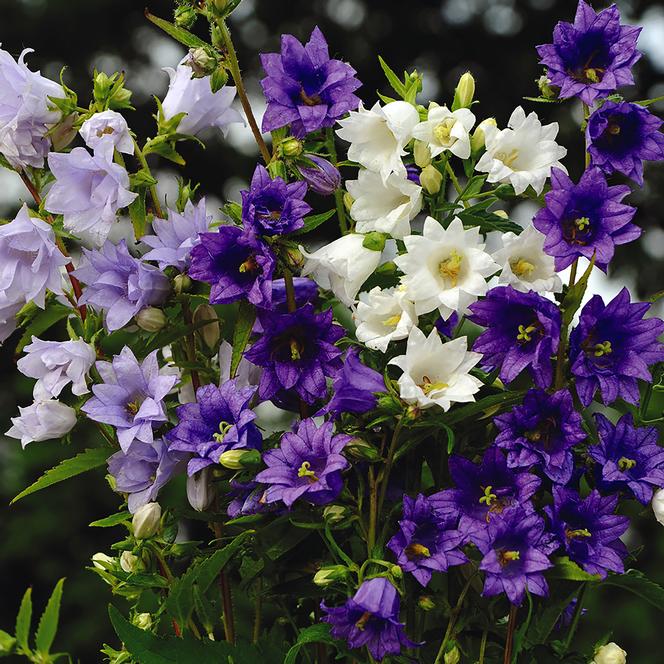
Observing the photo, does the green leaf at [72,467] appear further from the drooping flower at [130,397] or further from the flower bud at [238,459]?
the flower bud at [238,459]

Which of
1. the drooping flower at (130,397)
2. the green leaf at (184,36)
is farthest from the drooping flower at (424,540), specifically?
the green leaf at (184,36)

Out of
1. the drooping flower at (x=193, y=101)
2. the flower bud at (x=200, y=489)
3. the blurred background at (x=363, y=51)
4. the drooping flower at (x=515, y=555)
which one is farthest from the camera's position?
the blurred background at (x=363, y=51)

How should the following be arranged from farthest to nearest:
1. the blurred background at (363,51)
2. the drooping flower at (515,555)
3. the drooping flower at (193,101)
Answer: the blurred background at (363,51)
the drooping flower at (193,101)
the drooping flower at (515,555)

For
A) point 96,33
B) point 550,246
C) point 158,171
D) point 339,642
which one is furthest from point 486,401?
point 96,33

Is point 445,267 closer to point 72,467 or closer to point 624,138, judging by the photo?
point 624,138

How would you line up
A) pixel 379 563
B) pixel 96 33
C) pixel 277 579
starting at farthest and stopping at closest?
pixel 96 33
pixel 277 579
pixel 379 563

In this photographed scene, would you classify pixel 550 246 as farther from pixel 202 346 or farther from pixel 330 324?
pixel 202 346

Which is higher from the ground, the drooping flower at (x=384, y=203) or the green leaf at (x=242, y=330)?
the drooping flower at (x=384, y=203)
